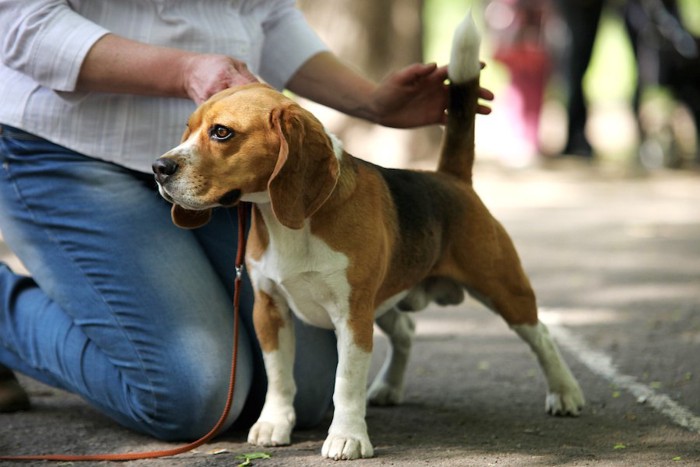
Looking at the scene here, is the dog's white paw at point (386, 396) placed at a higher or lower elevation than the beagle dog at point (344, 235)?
lower

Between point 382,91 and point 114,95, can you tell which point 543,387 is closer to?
point 382,91

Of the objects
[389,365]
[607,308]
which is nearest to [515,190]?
[607,308]

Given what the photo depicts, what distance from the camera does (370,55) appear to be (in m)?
11.0

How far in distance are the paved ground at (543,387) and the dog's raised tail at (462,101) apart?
0.93m

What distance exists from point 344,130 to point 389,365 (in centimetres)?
668

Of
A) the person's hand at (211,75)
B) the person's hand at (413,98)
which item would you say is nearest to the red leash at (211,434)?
the person's hand at (211,75)

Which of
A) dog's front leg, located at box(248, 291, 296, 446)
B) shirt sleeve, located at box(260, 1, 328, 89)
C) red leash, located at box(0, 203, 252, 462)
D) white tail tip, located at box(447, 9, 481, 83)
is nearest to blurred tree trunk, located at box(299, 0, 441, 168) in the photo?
shirt sleeve, located at box(260, 1, 328, 89)

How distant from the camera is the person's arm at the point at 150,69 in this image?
11.8 ft

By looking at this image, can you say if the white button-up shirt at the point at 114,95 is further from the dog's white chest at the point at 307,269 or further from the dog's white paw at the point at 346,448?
the dog's white paw at the point at 346,448

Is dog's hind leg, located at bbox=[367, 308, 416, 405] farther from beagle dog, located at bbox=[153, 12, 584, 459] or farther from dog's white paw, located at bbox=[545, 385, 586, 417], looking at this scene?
dog's white paw, located at bbox=[545, 385, 586, 417]

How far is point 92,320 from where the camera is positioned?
3920 millimetres

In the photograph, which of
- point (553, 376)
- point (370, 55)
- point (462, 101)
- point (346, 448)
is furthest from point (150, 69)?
point (370, 55)

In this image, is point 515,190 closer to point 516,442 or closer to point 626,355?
point 626,355

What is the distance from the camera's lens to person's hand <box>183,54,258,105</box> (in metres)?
3.54
